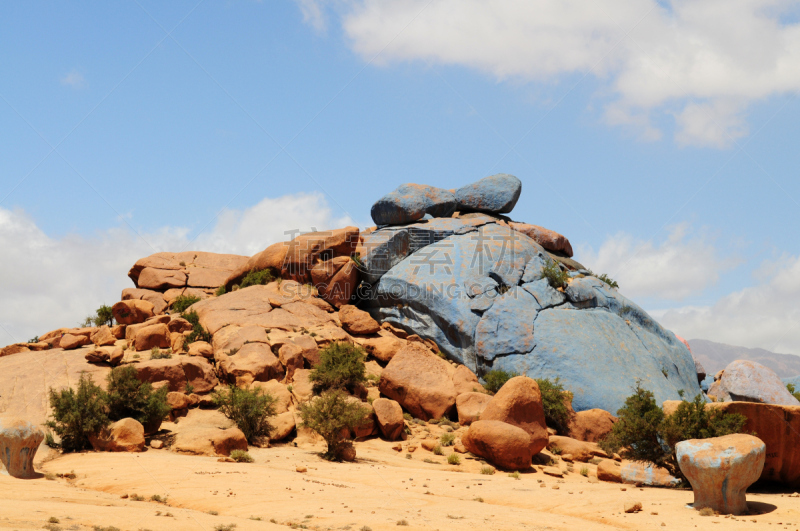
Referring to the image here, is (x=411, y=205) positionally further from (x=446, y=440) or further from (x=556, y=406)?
(x=446, y=440)

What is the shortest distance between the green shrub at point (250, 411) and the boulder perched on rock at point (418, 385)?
387 centimetres

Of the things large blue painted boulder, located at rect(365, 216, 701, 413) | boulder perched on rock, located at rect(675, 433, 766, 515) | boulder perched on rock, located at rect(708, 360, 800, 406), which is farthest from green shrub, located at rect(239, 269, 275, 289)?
boulder perched on rock, located at rect(675, 433, 766, 515)

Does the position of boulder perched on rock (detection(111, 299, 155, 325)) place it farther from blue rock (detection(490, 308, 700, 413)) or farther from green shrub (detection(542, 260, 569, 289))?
green shrub (detection(542, 260, 569, 289))

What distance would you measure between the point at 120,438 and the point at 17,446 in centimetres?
289

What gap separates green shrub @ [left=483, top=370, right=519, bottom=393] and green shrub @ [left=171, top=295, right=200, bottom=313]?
1260 centimetres

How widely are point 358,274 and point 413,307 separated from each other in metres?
3.27

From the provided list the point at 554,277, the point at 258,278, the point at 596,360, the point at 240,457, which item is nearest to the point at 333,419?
the point at 240,457

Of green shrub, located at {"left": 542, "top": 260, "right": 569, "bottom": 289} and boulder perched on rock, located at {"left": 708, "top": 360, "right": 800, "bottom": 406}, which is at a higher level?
green shrub, located at {"left": 542, "top": 260, "right": 569, "bottom": 289}

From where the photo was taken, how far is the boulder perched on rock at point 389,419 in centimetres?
1599

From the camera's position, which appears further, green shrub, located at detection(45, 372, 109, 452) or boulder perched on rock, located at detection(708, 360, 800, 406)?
boulder perched on rock, located at detection(708, 360, 800, 406)

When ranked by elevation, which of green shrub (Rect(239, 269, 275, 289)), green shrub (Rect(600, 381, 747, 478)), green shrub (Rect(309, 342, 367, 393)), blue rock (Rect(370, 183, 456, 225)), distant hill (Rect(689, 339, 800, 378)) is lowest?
green shrub (Rect(600, 381, 747, 478))

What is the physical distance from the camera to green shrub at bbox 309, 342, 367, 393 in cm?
1725

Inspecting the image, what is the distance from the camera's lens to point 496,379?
18984 mm

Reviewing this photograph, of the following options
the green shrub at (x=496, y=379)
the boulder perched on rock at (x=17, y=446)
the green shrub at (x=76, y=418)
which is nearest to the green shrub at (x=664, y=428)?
the green shrub at (x=496, y=379)
